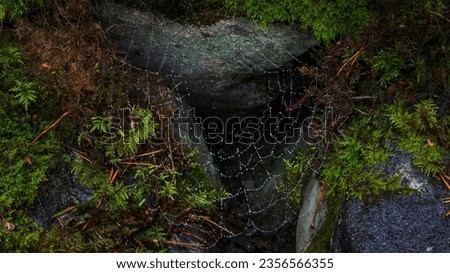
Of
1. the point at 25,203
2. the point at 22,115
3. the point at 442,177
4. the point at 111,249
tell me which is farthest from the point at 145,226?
the point at 442,177

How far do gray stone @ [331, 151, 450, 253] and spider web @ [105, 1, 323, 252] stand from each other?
0.62 meters

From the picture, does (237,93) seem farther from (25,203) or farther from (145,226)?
(25,203)

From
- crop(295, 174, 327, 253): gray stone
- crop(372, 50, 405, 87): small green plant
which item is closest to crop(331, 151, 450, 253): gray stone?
crop(295, 174, 327, 253): gray stone

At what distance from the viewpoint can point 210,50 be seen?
3838 millimetres

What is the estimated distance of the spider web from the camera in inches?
156

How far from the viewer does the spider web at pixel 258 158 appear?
395 centimetres

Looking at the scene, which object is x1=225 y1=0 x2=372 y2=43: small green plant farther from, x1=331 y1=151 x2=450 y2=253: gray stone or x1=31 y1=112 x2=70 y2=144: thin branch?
x1=31 y1=112 x2=70 y2=144: thin branch

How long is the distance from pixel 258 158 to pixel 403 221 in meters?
1.32

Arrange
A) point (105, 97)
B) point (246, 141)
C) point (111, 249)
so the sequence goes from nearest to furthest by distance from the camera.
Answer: point (111, 249)
point (105, 97)
point (246, 141)

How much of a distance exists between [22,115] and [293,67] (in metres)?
1.52

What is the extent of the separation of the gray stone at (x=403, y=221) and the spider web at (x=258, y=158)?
0.62 meters

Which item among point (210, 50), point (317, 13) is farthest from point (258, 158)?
point (317, 13)

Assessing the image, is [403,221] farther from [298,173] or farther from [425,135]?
[298,173]

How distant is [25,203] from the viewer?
3.35 metres
